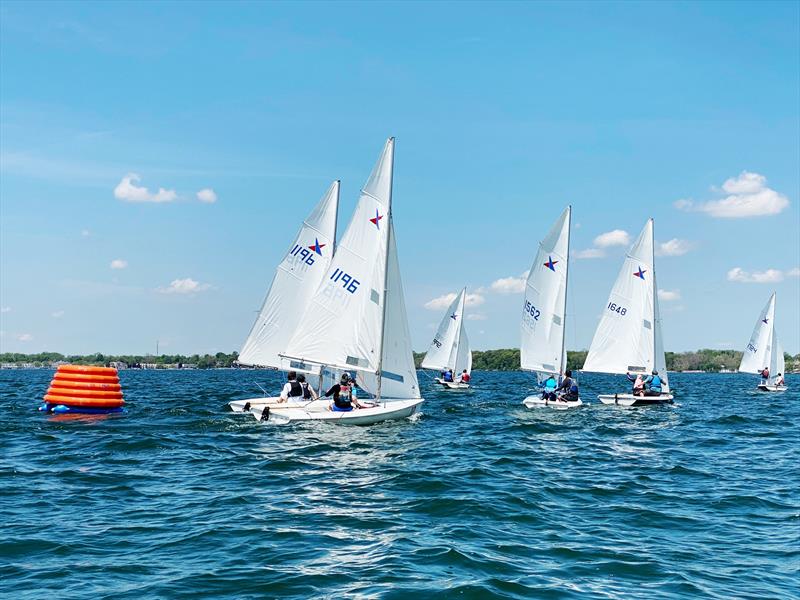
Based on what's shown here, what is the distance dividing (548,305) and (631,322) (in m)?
5.14

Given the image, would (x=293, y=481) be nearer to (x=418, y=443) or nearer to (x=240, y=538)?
(x=240, y=538)

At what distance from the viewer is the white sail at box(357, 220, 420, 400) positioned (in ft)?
96.7

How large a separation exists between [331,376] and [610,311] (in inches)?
739

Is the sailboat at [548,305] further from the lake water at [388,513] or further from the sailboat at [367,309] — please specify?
the lake water at [388,513]

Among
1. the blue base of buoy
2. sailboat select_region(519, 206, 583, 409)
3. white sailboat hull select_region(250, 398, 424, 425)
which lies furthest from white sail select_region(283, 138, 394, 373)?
sailboat select_region(519, 206, 583, 409)

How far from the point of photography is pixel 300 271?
34.6m

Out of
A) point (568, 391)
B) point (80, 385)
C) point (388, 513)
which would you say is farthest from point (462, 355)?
point (388, 513)

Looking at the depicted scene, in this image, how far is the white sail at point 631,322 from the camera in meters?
43.8

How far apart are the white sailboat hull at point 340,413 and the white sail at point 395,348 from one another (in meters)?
0.75

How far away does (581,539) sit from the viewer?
12758 mm

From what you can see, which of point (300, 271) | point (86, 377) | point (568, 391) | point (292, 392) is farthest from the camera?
point (568, 391)

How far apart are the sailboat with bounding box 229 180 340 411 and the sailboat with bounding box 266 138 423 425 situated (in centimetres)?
502

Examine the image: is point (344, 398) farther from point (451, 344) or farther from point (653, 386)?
point (451, 344)

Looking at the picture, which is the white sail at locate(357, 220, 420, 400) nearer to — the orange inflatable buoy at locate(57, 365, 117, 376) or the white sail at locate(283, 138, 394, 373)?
the white sail at locate(283, 138, 394, 373)
